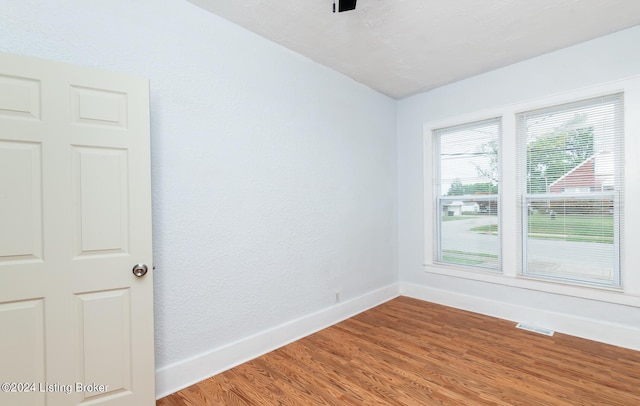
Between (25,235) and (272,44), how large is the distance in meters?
2.30

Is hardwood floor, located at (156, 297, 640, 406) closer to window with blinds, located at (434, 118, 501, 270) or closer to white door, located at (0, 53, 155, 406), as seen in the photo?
white door, located at (0, 53, 155, 406)

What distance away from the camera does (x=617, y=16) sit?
7.85 ft

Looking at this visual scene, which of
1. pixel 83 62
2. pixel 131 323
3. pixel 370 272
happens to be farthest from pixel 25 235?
pixel 370 272

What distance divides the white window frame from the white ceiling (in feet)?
1.70

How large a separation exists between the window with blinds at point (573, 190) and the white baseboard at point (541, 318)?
39cm

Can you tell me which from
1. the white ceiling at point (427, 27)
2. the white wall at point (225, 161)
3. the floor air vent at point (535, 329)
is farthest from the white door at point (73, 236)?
the floor air vent at point (535, 329)

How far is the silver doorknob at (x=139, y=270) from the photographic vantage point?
5.69ft

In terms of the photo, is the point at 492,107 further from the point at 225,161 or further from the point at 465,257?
the point at 225,161

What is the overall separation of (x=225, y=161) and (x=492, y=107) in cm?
305

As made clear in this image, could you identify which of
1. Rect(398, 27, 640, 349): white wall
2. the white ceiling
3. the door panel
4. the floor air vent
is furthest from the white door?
the floor air vent

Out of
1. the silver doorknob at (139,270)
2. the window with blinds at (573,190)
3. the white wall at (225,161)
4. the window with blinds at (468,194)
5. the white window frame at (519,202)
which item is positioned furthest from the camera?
the window with blinds at (468,194)

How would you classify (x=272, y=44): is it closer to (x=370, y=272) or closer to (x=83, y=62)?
(x=83, y=62)

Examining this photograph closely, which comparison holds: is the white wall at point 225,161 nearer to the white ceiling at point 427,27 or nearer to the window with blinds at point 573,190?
the white ceiling at point 427,27

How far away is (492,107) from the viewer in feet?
11.0
